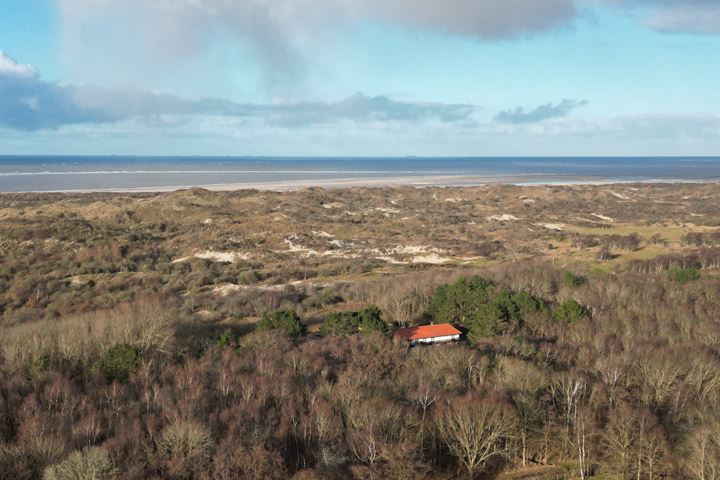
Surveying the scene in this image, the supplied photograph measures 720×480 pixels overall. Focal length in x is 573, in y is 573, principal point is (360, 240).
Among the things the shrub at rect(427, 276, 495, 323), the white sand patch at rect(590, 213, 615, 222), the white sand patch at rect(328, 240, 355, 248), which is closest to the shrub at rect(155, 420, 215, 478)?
the shrub at rect(427, 276, 495, 323)

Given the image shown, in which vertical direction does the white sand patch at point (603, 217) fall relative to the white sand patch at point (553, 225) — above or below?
above

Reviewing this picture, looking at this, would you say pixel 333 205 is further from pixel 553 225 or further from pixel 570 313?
pixel 570 313

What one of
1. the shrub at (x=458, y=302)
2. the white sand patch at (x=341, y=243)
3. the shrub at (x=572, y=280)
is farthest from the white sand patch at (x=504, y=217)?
the shrub at (x=458, y=302)

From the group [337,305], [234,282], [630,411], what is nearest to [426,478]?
[630,411]

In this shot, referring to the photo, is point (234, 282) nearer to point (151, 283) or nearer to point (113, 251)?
point (151, 283)

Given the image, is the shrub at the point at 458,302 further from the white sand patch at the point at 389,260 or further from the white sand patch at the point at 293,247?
the white sand patch at the point at 293,247

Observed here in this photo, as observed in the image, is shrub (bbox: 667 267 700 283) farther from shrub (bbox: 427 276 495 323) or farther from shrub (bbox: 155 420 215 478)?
shrub (bbox: 155 420 215 478)

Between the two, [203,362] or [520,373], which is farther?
[203,362]
